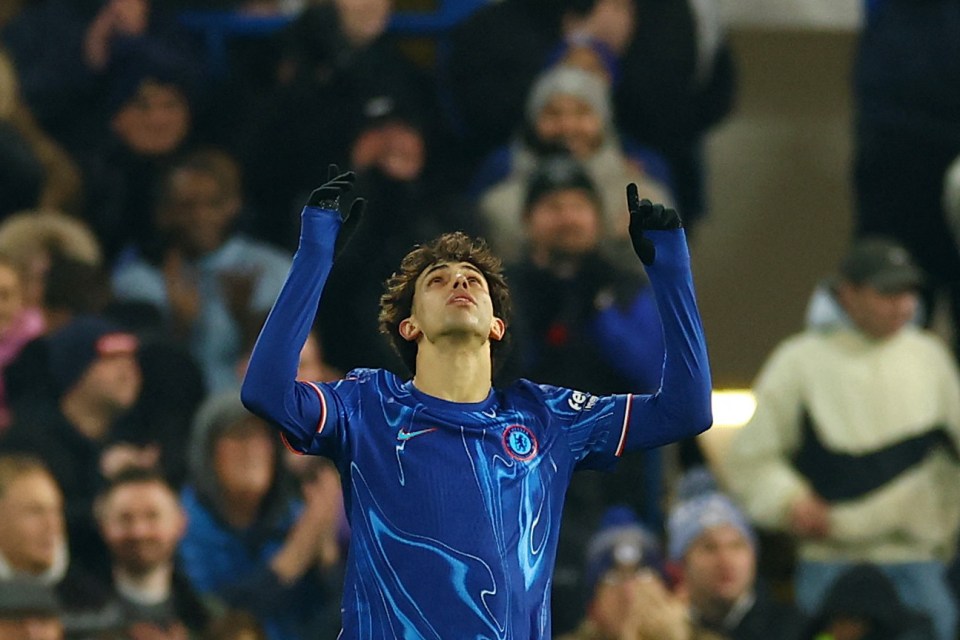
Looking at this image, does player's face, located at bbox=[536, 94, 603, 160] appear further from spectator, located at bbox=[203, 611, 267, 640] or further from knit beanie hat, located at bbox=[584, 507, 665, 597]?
spectator, located at bbox=[203, 611, 267, 640]

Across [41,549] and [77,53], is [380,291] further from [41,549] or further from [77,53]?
[77,53]

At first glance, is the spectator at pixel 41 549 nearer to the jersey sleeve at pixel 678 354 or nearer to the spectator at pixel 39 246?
the spectator at pixel 39 246

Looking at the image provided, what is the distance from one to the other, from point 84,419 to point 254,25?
84.2 inches

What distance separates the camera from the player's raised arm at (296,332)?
16.0 ft

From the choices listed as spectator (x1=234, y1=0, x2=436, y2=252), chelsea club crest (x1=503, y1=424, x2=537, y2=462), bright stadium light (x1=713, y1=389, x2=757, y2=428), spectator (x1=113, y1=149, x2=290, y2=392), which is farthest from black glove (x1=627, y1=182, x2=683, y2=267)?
bright stadium light (x1=713, y1=389, x2=757, y2=428)

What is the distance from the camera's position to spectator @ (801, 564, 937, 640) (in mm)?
7633

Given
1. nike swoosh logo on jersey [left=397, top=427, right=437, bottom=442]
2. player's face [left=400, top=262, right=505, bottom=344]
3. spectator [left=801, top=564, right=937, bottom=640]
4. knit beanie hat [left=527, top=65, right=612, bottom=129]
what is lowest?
spectator [left=801, top=564, right=937, bottom=640]

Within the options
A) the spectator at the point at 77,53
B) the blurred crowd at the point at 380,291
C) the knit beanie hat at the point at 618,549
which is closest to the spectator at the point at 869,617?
the blurred crowd at the point at 380,291

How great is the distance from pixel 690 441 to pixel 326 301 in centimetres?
144

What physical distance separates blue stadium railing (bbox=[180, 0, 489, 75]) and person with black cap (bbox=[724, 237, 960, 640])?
2089 millimetres

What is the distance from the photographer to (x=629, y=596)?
292 inches

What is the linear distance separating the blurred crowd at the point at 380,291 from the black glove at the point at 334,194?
233cm

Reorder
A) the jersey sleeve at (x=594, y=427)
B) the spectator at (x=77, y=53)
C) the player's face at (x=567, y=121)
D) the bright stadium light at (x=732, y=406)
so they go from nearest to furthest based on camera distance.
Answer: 1. the jersey sleeve at (x=594, y=427)
2. the player's face at (x=567, y=121)
3. the spectator at (x=77, y=53)
4. the bright stadium light at (x=732, y=406)

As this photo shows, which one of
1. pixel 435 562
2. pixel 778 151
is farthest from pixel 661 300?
pixel 778 151
